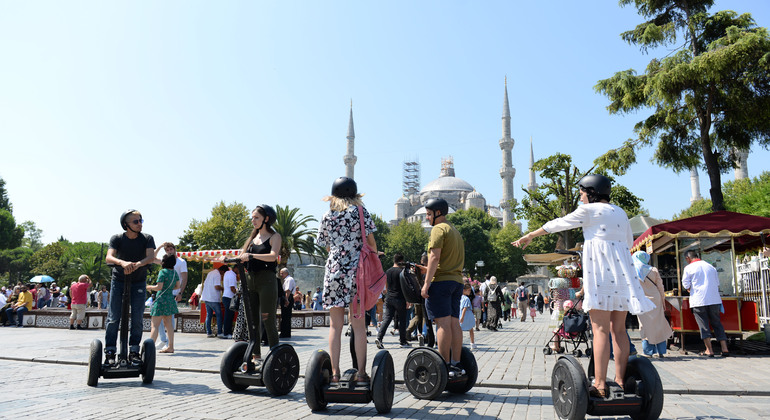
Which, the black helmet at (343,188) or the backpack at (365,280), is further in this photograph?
the black helmet at (343,188)

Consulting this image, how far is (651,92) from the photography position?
52.6 ft

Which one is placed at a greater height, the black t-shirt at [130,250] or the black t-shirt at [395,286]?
the black t-shirt at [130,250]

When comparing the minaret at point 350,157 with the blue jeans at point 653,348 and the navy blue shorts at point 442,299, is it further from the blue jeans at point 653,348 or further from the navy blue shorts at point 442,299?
the navy blue shorts at point 442,299

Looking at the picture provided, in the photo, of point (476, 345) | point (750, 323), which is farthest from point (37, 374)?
point (750, 323)

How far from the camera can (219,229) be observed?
154 feet

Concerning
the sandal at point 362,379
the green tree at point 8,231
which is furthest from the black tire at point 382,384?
the green tree at point 8,231

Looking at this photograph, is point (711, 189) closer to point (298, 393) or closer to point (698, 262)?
point (698, 262)

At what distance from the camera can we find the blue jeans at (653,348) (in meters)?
8.36

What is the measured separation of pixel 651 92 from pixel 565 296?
26.6 feet

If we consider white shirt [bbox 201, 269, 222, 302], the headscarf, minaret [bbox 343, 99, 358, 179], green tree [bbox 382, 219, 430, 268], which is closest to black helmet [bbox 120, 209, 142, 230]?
white shirt [bbox 201, 269, 222, 302]

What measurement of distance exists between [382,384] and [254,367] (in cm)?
156

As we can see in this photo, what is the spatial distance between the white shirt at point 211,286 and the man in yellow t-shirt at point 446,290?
7.30 m

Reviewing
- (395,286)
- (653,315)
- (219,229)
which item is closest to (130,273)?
(395,286)

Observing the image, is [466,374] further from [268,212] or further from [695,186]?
[695,186]
